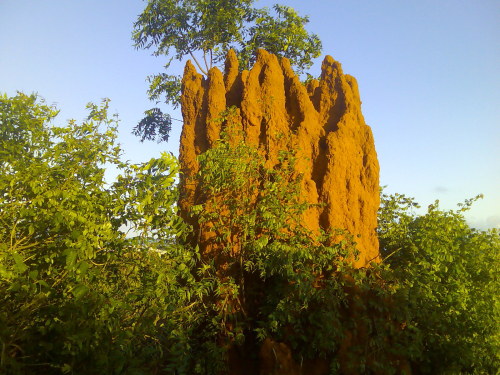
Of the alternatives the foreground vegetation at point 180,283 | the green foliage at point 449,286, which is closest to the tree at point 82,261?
the foreground vegetation at point 180,283

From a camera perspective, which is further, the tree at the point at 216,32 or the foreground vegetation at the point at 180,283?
the tree at the point at 216,32

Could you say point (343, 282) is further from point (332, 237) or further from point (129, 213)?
point (129, 213)

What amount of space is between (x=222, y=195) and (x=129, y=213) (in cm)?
178

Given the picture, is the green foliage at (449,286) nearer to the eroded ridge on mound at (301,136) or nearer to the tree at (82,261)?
the eroded ridge on mound at (301,136)

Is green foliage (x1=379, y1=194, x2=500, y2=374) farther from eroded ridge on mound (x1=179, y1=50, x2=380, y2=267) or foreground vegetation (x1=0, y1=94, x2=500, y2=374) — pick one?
eroded ridge on mound (x1=179, y1=50, x2=380, y2=267)

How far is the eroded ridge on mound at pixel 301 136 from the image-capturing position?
8.08 m

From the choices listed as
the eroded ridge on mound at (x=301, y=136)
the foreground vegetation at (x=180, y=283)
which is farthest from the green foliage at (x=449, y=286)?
the eroded ridge on mound at (x=301, y=136)

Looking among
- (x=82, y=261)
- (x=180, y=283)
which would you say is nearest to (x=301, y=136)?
(x=180, y=283)

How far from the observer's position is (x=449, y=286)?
8.48 metres

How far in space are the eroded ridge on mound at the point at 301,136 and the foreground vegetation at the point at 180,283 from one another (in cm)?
53

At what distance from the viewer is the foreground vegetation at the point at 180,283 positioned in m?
5.00

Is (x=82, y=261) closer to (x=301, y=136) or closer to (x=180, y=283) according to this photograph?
(x=180, y=283)

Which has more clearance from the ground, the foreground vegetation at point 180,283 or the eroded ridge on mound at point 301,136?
the eroded ridge on mound at point 301,136

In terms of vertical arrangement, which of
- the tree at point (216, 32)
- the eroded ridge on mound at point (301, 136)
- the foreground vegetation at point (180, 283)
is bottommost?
the foreground vegetation at point (180, 283)
